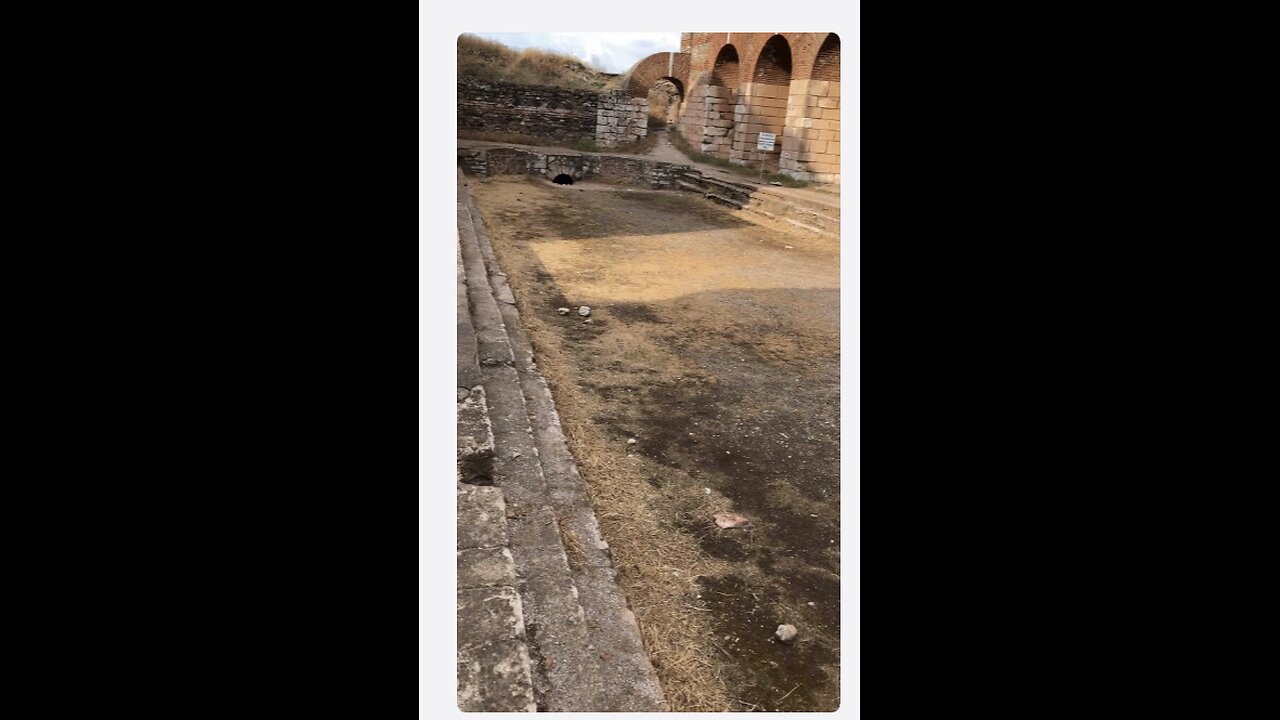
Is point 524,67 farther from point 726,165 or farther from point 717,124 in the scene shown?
point 726,165

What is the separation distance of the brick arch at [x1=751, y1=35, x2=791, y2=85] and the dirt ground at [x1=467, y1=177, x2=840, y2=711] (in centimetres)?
893

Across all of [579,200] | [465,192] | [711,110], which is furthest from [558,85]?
[465,192]

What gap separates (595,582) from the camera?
2578 mm

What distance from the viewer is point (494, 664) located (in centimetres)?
172

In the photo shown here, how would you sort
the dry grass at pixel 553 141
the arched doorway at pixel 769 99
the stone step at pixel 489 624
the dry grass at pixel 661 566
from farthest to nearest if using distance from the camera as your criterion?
the dry grass at pixel 553 141
the arched doorway at pixel 769 99
the dry grass at pixel 661 566
the stone step at pixel 489 624

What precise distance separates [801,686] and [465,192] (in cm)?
1099

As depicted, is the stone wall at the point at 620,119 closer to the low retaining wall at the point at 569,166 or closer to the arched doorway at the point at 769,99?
the low retaining wall at the point at 569,166

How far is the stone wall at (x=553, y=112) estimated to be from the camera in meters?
18.5

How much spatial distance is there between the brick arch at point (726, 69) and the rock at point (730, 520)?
16.5 meters

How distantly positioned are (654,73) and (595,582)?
19732 mm

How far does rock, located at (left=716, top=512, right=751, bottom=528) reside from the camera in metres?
3.14

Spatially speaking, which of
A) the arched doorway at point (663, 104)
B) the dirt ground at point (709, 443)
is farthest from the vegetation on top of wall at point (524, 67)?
the dirt ground at point (709, 443)

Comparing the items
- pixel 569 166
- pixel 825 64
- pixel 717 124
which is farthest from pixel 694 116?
pixel 825 64

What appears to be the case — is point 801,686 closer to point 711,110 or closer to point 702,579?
point 702,579
